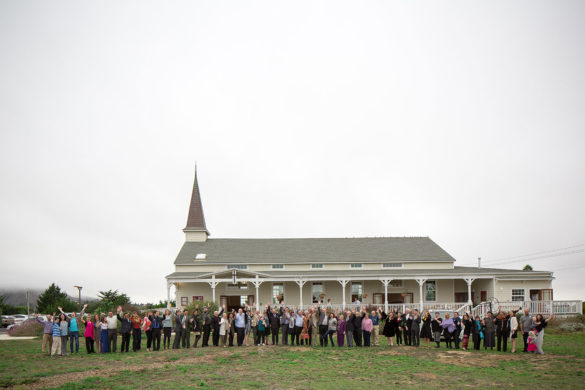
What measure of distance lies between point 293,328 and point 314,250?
2494cm

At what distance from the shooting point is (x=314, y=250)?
148 feet

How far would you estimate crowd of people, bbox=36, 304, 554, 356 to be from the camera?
60.9ft

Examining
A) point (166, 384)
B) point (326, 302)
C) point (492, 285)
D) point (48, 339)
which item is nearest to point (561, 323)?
point (492, 285)

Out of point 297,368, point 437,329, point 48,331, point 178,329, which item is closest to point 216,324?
point 178,329

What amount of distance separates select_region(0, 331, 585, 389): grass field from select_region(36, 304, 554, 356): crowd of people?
85 centimetres

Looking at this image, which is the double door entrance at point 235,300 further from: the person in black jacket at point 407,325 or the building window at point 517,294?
the person in black jacket at point 407,325

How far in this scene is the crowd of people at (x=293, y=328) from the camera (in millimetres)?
18562

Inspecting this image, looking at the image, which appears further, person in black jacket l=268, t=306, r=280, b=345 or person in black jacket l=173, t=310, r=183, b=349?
person in black jacket l=268, t=306, r=280, b=345

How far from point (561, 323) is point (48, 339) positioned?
25601 millimetres

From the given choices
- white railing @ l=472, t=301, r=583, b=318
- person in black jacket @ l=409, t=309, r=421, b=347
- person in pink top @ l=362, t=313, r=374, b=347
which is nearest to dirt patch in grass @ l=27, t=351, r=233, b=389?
person in pink top @ l=362, t=313, r=374, b=347

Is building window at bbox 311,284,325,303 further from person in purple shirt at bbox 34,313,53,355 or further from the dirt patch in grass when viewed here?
person in purple shirt at bbox 34,313,53,355

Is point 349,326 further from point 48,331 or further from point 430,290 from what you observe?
point 430,290

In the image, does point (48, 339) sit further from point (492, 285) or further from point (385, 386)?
point (492, 285)

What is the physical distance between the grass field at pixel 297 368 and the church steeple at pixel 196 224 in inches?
1074
